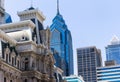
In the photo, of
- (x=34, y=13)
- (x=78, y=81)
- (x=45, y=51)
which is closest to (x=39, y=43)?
(x=45, y=51)

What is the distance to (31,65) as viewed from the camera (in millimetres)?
85375

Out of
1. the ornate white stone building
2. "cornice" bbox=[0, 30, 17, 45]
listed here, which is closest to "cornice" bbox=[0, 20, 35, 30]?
the ornate white stone building

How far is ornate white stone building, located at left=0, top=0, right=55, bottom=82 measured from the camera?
264 ft

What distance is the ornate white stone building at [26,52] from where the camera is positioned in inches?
3169

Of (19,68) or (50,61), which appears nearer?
(19,68)

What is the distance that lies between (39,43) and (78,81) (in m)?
90.4

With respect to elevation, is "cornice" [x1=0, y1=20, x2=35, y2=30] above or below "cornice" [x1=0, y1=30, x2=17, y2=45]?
above

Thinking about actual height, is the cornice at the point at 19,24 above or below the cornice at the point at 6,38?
above

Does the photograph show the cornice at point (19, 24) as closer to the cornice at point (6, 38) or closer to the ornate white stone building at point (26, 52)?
the ornate white stone building at point (26, 52)

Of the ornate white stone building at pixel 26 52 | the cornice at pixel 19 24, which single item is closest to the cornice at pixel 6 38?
the ornate white stone building at pixel 26 52

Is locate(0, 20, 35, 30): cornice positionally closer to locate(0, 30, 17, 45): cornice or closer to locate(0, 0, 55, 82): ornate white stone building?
locate(0, 0, 55, 82): ornate white stone building

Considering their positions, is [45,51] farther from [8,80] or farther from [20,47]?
[8,80]

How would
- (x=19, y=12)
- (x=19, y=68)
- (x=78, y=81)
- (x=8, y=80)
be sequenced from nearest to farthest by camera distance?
(x=8, y=80) → (x=19, y=68) → (x=19, y=12) → (x=78, y=81)

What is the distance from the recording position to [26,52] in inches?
3396
